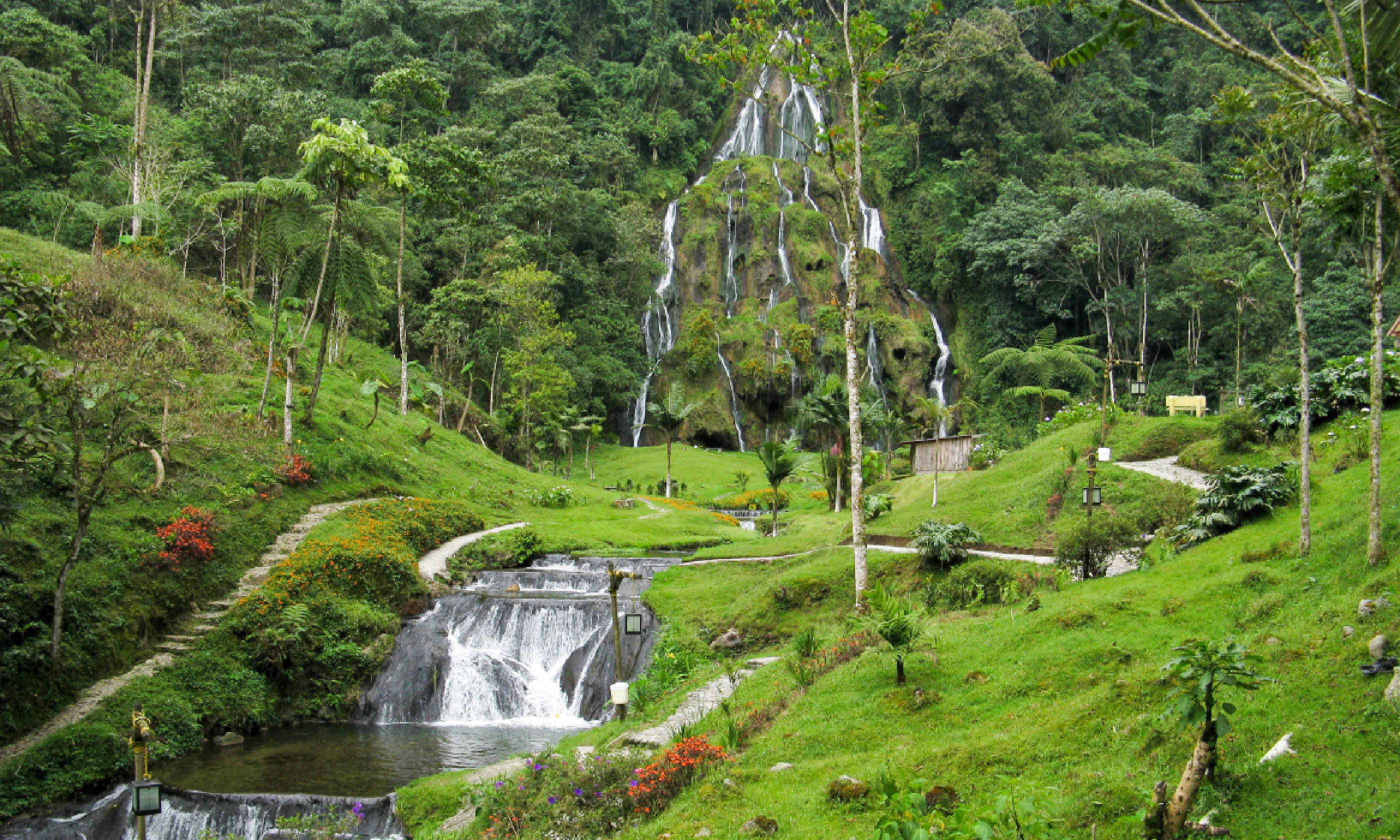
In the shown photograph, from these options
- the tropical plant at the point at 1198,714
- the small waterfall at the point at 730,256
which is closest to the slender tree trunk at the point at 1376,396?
the tropical plant at the point at 1198,714

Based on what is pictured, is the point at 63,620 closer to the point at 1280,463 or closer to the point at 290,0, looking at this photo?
the point at 1280,463

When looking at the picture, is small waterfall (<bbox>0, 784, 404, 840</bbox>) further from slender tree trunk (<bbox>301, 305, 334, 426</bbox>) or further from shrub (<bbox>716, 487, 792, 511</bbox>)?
shrub (<bbox>716, 487, 792, 511</bbox>)

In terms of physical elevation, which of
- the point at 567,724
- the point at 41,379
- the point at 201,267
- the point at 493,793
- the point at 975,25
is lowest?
the point at 567,724

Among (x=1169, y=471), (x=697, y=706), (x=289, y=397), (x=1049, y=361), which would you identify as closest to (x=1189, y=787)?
(x=697, y=706)

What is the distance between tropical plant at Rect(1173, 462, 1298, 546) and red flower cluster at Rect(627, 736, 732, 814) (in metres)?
9.53

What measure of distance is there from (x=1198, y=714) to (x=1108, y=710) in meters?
2.24

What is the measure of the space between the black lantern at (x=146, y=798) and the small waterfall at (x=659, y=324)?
4336cm

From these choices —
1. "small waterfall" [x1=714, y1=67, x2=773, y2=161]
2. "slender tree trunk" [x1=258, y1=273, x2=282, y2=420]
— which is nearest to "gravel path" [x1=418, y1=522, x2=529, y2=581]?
"slender tree trunk" [x1=258, y1=273, x2=282, y2=420]

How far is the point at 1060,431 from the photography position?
1075 inches

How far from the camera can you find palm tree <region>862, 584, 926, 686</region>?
1007 cm

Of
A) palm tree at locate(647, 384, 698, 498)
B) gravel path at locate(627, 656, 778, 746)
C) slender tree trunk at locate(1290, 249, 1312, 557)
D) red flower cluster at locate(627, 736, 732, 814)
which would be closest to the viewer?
red flower cluster at locate(627, 736, 732, 814)

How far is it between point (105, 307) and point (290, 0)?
146 feet

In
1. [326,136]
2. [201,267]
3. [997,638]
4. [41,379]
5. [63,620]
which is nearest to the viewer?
[997,638]

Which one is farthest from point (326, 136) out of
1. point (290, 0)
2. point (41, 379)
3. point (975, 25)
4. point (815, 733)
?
point (975, 25)
